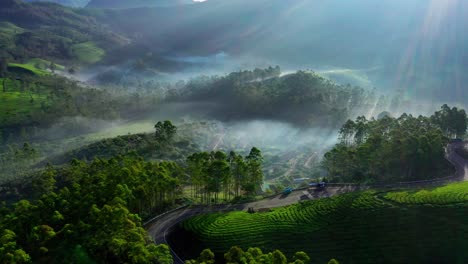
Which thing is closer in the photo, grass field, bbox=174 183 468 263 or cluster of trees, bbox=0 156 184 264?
cluster of trees, bbox=0 156 184 264

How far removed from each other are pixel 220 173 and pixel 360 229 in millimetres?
27166

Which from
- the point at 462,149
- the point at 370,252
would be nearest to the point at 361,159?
the point at 462,149

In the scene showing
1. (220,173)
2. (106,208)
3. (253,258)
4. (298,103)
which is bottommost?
(253,258)

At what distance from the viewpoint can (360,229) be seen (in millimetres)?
58781

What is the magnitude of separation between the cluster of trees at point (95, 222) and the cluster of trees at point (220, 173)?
5842 mm

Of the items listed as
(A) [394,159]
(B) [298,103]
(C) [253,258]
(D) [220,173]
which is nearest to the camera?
(C) [253,258]

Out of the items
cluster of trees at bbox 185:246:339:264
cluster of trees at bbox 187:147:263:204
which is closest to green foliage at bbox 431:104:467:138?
cluster of trees at bbox 187:147:263:204

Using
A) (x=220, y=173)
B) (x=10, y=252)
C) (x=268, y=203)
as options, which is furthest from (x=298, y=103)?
(x=10, y=252)

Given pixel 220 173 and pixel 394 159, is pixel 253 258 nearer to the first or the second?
pixel 220 173

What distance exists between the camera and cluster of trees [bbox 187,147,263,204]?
7125cm

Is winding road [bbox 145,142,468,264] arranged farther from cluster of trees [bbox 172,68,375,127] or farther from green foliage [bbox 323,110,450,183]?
cluster of trees [bbox 172,68,375,127]

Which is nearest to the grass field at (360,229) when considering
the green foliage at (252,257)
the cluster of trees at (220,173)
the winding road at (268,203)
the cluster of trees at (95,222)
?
the winding road at (268,203)

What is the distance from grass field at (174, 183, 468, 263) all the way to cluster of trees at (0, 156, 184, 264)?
34.2ft

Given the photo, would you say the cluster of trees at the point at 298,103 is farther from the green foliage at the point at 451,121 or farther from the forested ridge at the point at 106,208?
the forested ridge at the point at 106,208
